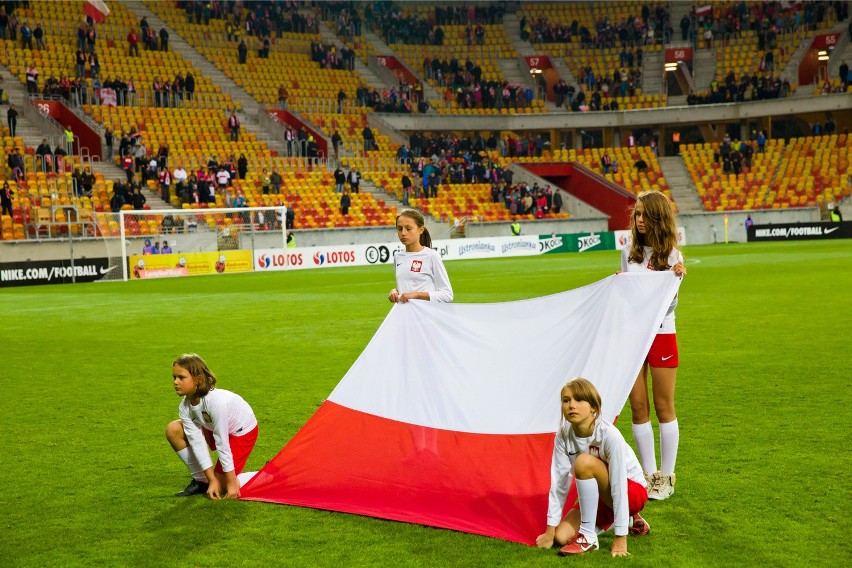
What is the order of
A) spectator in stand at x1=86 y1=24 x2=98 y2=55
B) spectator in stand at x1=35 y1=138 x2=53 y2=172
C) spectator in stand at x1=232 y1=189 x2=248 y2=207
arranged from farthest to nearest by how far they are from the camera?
1. spectator in stand at x1=86 y1=24 x2=98 y2=55
2. spectator in stand at x1=232 y1=189 x2=248 y2=207
3. spectator in stand at x1=35 y1=138 x2=53 y2=172

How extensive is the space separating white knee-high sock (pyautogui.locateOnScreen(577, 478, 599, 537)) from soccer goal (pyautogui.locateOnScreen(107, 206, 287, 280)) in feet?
97.6

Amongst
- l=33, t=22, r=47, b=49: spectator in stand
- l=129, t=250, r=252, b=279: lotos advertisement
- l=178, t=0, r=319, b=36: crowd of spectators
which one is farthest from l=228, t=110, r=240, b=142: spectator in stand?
l=129, t=250, r=252, b=279: lotos advertisement

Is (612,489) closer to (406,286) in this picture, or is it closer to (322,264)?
(406,286)

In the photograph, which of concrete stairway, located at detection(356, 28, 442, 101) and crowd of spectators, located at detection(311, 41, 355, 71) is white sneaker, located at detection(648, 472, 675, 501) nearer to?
crowd of spectators, located at detection(311, 41, 355, 71)

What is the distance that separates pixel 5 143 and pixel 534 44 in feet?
119

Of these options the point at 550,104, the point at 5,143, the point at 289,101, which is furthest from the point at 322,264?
the point at 550,104

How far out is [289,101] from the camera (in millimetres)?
50438

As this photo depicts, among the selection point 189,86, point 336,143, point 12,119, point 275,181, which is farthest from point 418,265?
point 189,86

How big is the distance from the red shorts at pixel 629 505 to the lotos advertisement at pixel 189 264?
3003 centimetres

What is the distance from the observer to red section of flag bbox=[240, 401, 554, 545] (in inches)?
218

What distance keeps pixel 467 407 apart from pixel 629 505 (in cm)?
132

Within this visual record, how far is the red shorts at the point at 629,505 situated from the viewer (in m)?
5.20

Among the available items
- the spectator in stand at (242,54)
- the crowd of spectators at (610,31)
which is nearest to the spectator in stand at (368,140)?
the spectator in stand at (242,54)

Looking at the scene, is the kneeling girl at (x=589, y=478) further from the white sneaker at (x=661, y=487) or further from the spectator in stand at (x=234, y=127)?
the spectator in stand at (x=234, y=127)
